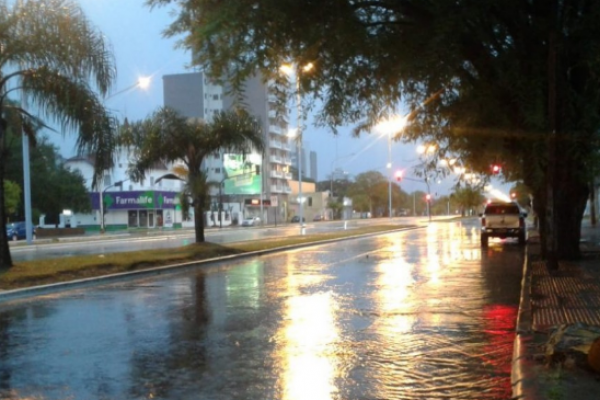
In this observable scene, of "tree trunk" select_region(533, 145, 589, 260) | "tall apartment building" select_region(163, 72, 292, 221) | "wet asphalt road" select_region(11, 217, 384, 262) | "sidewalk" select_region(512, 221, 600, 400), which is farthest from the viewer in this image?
"tall apartment building" select_region(163, 72, 292, 221)

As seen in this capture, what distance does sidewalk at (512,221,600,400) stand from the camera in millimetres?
6031

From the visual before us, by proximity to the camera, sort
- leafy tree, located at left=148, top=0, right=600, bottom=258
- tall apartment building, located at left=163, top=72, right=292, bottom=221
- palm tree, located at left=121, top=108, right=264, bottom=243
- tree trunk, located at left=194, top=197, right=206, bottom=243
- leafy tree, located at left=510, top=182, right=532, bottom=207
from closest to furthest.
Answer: leafy tree, located at left=148, top=0, right=600, bottom=258, leafy tree, located at left=510, top=182, right=532, bottom=207, palm tree, located at left=121, top=108, right=264, bottom=243, tree trunk, located at left=194, top=197, right=206, bottom=243, tall apartment building, located at left=163, top=72, right=292, bottom=221

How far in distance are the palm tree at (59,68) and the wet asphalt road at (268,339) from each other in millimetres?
3755

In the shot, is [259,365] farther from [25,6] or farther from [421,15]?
[25,6]

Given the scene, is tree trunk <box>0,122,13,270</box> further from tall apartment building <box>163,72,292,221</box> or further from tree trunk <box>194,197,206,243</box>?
tall apartment building <box>163,72,292,221</box>

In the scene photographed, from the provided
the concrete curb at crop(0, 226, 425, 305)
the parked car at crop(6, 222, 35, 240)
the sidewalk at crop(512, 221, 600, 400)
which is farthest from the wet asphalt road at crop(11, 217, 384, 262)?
the sidewalk at crop(512, 221, 600, 400)

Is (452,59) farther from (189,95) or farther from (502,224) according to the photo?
(189,95)

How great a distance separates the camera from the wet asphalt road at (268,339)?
6781mm

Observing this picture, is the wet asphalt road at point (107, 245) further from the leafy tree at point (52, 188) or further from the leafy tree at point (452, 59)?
the leafy tree at point (52, 188)

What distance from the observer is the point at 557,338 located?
277 inches

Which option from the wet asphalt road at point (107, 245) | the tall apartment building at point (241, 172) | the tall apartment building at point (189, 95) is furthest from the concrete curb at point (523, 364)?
the tall apartment building at point (189, 95)

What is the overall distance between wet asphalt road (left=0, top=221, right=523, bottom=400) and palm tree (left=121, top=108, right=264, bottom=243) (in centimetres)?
925

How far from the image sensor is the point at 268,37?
1223 cm

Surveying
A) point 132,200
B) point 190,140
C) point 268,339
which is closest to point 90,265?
point 190,140
